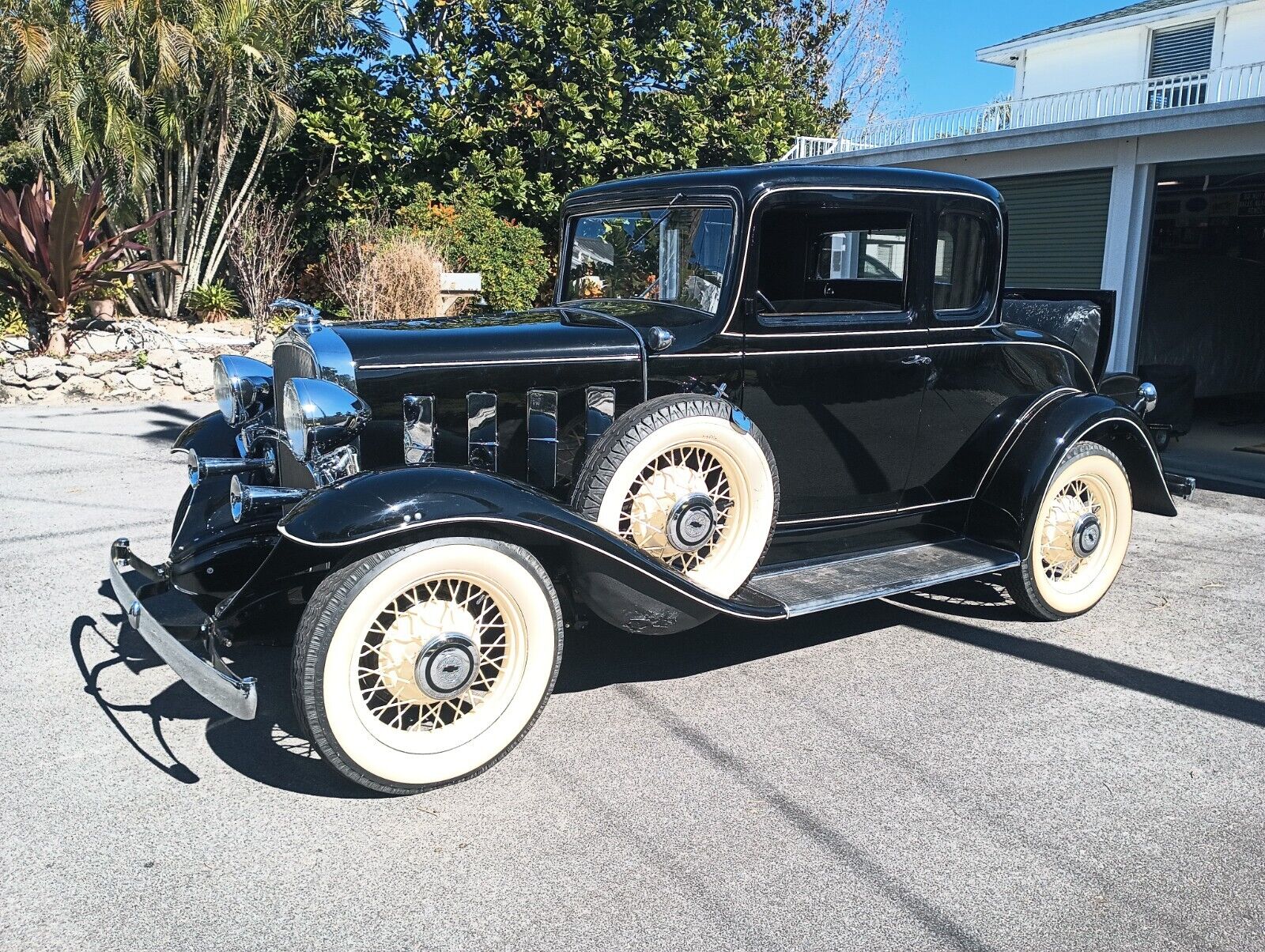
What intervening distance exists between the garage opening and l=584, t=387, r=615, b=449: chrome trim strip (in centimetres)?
755

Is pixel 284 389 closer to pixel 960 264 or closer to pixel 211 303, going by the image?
pixel 960 264

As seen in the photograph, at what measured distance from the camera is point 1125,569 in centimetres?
542

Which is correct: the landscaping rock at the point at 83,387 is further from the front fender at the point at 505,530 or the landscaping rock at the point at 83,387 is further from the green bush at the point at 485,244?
the front fender at the point at 505,530

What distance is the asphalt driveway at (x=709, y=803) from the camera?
95.9 inches

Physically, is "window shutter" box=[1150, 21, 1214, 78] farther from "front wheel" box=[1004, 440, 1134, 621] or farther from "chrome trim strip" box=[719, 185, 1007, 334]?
"chrome trim strip" box=[719, 185, 1007, 334]

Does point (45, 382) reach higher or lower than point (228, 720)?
higher

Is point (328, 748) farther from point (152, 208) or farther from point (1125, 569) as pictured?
point (152, 208)

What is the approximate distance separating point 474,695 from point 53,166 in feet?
45.1

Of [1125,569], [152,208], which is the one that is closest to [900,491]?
[1125,569]

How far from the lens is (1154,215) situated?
11688mm

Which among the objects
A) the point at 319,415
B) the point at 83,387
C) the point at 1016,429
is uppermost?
the point at 319,415

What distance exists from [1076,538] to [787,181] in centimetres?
207

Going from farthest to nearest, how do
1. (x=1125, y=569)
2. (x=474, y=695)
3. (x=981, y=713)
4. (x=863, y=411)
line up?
(x=1125, y=569) < (x=863, y=411) < (x=981, y=713) < (x=474, y=695)

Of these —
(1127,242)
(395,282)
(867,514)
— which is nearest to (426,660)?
(867,514)
